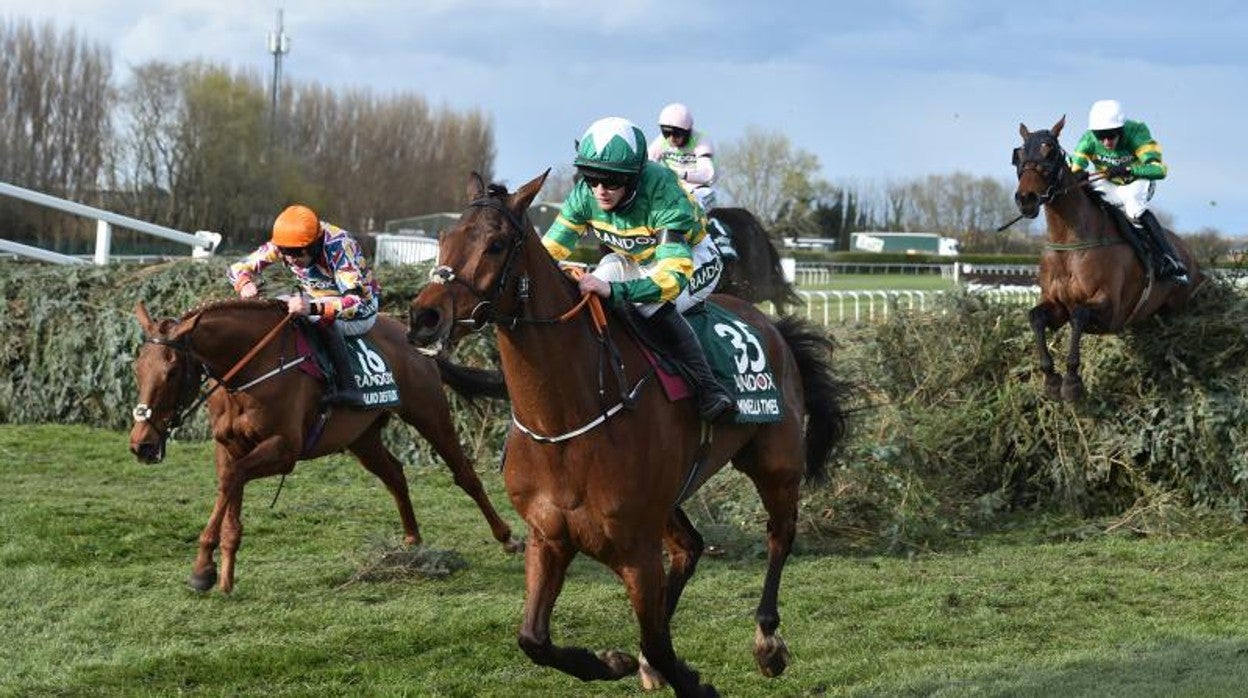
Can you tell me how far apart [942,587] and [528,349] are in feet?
13.5

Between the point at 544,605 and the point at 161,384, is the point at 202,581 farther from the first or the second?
the point at 544,605

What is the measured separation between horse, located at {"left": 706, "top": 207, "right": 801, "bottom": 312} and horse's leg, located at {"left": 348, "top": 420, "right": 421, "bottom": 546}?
4.24 m

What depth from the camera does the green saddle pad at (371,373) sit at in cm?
866

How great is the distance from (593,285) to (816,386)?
2.44m

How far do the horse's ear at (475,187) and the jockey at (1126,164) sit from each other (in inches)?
283

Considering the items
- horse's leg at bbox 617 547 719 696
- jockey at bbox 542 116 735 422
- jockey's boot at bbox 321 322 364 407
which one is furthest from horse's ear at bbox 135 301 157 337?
horse's leg at bbox 617 547 719 696

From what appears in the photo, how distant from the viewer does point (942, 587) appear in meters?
8.05

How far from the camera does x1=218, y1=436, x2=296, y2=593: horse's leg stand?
7.62 metres

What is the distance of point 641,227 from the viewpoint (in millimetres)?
5527

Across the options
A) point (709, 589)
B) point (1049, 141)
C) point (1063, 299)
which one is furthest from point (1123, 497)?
point (709, 589)

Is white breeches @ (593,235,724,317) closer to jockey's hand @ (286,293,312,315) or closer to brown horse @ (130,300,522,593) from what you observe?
brown horse @ (130,300,522,593)

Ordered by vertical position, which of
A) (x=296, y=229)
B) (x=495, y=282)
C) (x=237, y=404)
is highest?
(x=296, y=229)

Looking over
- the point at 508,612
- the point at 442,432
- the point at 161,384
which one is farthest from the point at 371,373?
the point at 508,612

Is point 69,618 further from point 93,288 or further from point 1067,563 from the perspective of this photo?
point 93,288
